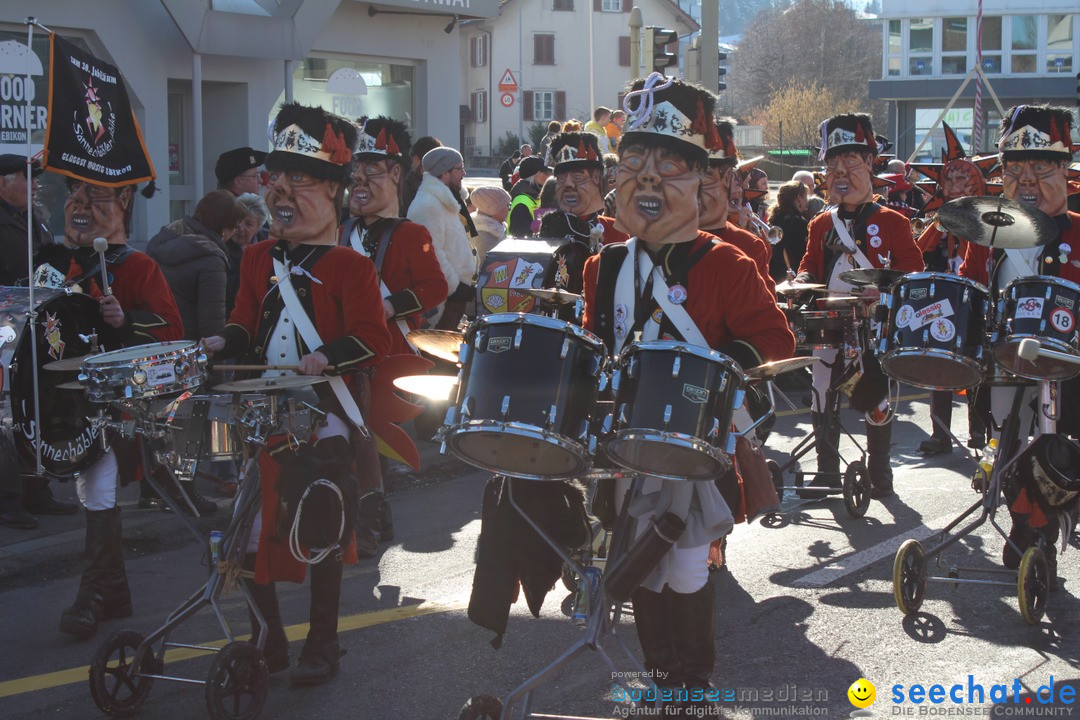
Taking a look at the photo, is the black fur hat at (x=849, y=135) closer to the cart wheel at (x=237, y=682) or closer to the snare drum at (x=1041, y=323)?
the snare drum at (x=1041, y=323)

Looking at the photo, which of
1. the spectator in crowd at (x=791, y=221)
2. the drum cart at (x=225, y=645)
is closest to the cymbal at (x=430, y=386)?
the drum cart at (x=225, y=645)

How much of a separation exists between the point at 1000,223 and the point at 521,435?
9.13 feet

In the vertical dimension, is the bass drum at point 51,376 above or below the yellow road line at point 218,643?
above

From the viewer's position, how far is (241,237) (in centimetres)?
852

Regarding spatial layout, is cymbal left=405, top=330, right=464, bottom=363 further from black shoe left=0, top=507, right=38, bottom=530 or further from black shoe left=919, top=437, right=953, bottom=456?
black shoe left=919, top=437, right=953, bottom=456

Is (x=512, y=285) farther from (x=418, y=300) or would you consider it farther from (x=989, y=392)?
(x=989, y=392)

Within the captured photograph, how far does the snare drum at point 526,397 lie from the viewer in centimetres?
385

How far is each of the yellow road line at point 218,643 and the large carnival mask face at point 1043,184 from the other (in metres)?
3.31

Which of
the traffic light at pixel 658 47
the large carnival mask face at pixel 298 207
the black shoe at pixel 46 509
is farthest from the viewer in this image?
the traffic light at pixel 658 47

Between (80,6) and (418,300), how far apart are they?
717 cm

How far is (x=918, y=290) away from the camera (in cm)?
557

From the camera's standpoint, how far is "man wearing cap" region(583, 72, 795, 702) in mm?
4238

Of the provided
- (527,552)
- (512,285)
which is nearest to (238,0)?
(512,285)

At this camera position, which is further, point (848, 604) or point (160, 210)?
point (160, 210)
